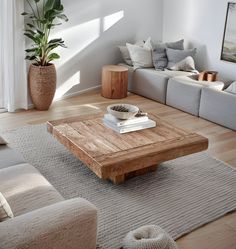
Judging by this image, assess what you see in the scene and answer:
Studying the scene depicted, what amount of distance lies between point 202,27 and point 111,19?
128 cm

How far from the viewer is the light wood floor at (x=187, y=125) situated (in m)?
2.42

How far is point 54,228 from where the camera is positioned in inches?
64.8

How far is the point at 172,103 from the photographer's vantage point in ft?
16.4

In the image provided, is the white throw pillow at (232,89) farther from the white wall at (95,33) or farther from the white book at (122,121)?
the white wall at (95,33)

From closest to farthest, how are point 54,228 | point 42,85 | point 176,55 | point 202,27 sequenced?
point 54,228 → point 42,85 → point 176,55 → point 202,27

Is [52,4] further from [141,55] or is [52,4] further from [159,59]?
[159,59]

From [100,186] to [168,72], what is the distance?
262cm

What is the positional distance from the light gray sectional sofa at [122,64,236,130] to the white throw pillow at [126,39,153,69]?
96 mm

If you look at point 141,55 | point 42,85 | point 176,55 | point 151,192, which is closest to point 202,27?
point 176,55

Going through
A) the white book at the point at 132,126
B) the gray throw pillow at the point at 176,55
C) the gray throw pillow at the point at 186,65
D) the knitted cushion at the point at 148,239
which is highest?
the gray throw pillow at the point at 176,55

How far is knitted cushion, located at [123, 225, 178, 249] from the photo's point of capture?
2.12m

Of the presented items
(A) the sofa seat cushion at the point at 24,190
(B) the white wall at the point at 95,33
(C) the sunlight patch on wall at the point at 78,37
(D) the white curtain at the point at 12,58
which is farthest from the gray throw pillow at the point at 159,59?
(A) the sofa seat cushion at the point at 24,190

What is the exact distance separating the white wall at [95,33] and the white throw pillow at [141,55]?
0.34 metres

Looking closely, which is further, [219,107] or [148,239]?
[219,107]
